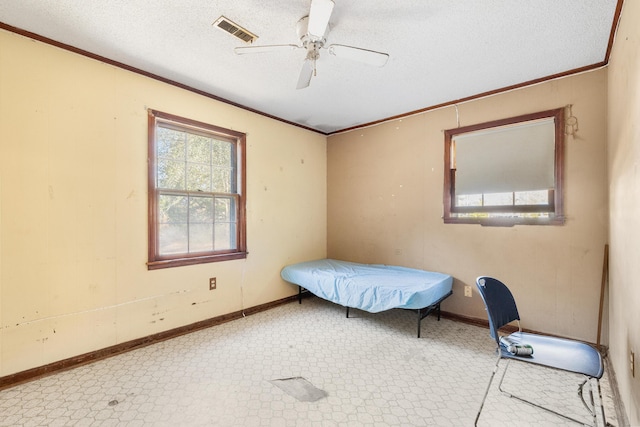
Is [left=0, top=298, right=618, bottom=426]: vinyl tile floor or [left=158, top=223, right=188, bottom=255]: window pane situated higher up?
[left=158, top=223, right=188, bottom=255]: window pane

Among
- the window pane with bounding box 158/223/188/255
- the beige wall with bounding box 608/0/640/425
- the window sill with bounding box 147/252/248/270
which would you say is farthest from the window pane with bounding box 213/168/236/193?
the beige wall with bounding box 608/0/640/425

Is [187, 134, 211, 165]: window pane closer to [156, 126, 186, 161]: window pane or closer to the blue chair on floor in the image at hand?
[156, 126, 186, 161]: window pane

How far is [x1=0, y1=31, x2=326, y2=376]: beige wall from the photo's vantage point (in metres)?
2.10

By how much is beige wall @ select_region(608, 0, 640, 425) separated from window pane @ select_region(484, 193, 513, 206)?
0.78 meters

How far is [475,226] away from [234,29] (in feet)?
9.62

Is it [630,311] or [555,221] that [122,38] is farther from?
[555,221]

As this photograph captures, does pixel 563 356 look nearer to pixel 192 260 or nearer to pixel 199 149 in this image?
pixel 192 260

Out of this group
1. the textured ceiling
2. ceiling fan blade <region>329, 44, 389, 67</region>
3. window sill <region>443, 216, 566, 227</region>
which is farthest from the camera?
window sill <region>443, 216, 566, 227</region>

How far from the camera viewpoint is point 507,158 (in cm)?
302

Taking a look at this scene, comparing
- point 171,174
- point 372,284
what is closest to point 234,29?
point 171,174

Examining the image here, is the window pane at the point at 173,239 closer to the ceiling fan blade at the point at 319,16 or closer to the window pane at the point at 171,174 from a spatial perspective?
the window pane at the point at 171,174

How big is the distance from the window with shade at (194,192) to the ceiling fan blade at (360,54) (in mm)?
1779

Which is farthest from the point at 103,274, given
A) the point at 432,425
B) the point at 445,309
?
the point at 445,309

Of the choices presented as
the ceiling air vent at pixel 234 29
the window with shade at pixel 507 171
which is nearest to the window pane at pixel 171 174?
the ceiling air vent at pixel 234 29
